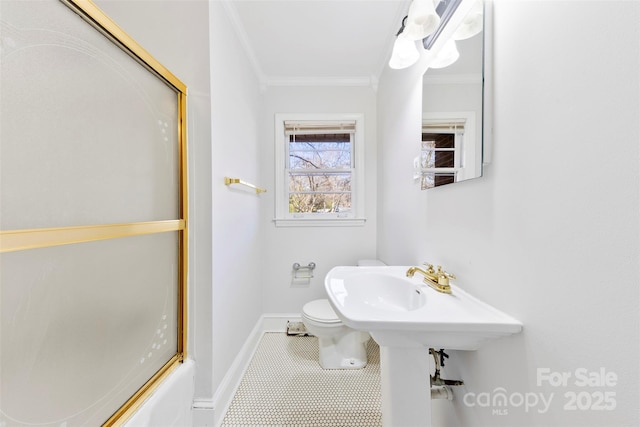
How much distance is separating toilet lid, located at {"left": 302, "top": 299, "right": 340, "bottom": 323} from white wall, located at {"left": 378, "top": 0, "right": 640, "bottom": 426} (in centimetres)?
83

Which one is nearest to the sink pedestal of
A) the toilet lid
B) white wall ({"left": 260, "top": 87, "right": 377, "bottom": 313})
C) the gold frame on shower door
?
the toilet lid

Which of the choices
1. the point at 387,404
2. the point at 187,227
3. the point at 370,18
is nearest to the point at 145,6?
the point at 187,227

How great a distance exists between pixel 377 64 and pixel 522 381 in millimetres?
2208

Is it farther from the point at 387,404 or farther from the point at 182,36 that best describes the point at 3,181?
the point at 387,404

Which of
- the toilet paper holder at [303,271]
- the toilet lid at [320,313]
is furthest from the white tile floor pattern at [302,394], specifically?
the toilet paper holder at [303,271]

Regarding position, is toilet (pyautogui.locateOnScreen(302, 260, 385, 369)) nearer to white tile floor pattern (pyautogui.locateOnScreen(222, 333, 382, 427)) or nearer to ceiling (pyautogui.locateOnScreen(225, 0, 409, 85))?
white tile floor pattern (pyautogui.locateOnScreen(222, 333, 382, 427))

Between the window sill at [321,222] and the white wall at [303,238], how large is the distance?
35 millimetres

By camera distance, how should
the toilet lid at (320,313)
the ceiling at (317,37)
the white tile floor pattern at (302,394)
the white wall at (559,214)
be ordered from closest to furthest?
the white wall at (559,214), the white tile floor pattern at (302,394), the ceiling at (317,37), the toilet lid at (320,313)

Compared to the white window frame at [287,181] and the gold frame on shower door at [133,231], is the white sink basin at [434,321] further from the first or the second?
the white window frame at [287,181]

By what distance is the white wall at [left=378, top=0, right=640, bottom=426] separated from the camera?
0.42 m

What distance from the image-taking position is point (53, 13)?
0.64 metres

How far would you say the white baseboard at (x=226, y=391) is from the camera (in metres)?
1.20

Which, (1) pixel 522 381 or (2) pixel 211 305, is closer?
(1) pixel 522 381

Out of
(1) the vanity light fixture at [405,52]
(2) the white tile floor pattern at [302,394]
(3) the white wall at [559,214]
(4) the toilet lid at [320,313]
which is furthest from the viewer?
(4) the toilet lid at [320,313]
